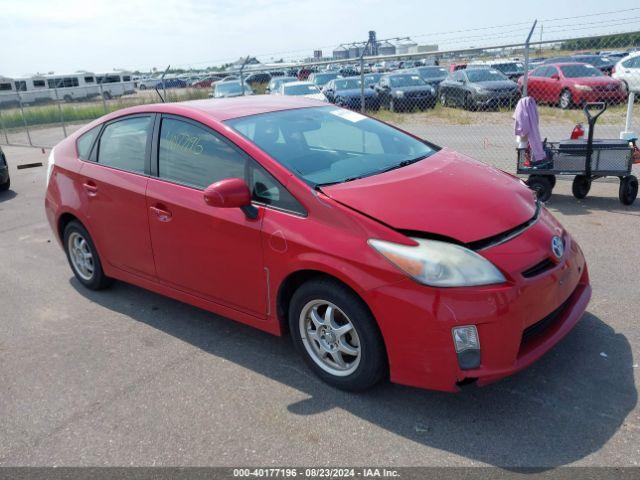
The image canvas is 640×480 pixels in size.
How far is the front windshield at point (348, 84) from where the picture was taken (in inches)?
726

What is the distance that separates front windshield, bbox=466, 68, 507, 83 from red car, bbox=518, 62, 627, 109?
100cm

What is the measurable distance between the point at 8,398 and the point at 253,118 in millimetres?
2361

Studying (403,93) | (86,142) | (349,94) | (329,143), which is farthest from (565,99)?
(86,142)

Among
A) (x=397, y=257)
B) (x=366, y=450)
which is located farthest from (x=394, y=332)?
(x=366, y=450)

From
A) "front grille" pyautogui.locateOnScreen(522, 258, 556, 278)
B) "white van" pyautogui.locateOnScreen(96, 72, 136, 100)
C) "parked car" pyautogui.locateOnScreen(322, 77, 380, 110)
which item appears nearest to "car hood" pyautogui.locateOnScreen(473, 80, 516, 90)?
"parked car" pyautogui.locateOnScreen(322, 77, 380, 110)

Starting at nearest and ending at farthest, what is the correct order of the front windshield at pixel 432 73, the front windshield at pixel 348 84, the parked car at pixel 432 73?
the front windshield at pixel 348 84 < the parked car at pixel 432 73 < the front windshield at pixel 432 73

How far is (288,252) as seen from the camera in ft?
10.7

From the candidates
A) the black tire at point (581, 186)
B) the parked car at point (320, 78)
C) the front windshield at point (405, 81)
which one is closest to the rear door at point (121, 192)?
the black tire at point (581, 186)

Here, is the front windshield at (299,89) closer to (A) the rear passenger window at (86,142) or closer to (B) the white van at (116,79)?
(A) the rear passenger window at (86,142)

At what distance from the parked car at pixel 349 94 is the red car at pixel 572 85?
4.45 m

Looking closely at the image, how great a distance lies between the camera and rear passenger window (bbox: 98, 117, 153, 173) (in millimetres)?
4285

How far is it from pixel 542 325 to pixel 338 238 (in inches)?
47.1

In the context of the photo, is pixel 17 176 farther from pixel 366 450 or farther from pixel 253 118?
pixel 366 450

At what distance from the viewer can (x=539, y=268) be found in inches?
119
